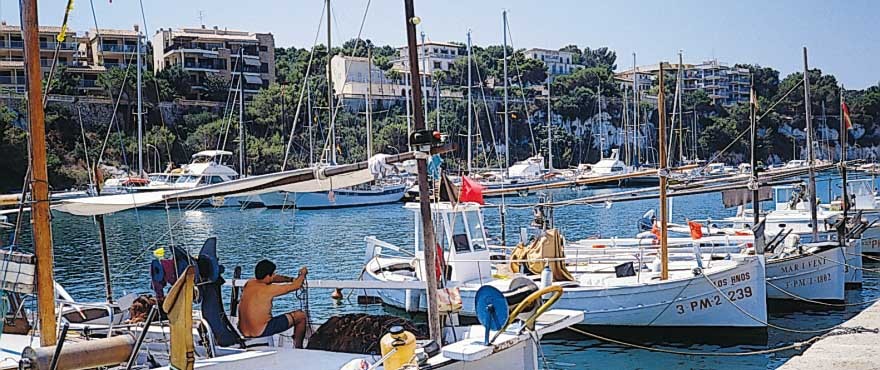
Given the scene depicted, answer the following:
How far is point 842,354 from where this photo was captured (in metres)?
13.0

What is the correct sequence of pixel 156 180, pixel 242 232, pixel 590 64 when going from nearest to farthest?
1. pixel 242 232
2. pixel 156 180
3. pixel 590 64

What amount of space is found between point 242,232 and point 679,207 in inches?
1287

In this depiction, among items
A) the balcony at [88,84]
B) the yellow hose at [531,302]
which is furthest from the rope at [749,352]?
the balcony at [88,84]

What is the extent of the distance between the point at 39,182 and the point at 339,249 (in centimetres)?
2959

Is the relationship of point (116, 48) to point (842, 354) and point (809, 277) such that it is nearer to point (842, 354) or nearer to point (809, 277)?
point (809, 277)

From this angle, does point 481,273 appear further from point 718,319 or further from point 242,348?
point 242,348

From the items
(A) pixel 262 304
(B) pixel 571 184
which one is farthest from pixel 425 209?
(B) pixel 571 184

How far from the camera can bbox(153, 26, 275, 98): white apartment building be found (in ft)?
313

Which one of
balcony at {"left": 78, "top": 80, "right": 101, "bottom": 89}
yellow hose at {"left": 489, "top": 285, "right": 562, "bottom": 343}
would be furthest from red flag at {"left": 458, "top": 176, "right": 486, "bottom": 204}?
balcony at {"left": 78, "top": 80, "right": 101, "bottom": 89}

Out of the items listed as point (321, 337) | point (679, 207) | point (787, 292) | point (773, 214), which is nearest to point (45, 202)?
point (321, 337)

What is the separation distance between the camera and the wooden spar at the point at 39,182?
8625 mm

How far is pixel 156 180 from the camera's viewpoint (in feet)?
198

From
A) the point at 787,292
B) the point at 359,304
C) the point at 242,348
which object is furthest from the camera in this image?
A: the point at 359,304

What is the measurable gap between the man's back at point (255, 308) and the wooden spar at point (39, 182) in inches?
86.2
